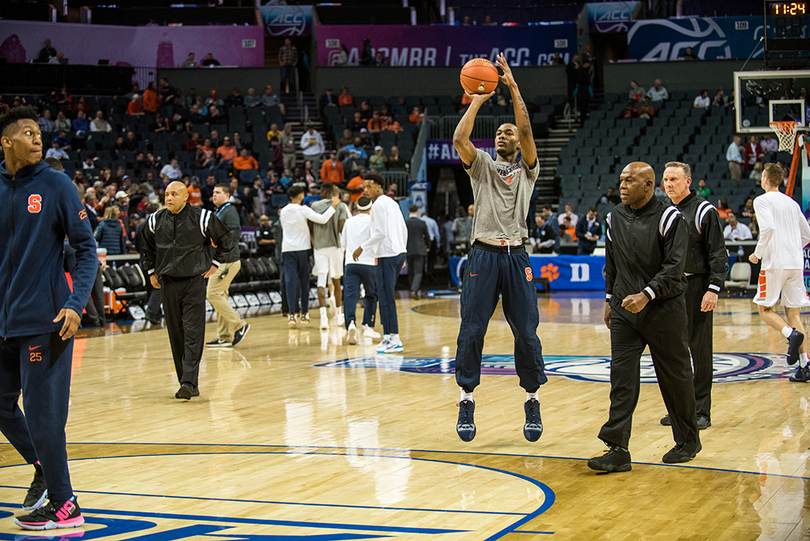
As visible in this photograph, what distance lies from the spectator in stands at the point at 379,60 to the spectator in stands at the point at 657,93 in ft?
27.5

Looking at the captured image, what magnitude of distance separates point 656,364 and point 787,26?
36.7 feet

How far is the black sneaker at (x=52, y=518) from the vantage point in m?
4.26

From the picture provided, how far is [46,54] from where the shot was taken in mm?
26875

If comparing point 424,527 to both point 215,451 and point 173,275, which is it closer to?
point 215,451

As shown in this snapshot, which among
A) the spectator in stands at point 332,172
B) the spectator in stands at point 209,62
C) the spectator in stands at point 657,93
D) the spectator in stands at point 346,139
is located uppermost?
the spectator in stands at point 209,62

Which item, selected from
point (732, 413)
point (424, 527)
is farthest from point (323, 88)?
point (424, 527)

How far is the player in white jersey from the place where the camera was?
26.6ft

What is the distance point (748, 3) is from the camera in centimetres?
2981

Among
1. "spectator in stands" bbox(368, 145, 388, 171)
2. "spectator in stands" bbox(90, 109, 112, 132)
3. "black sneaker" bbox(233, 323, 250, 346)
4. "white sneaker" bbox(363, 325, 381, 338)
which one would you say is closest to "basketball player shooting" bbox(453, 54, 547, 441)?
"white sneaker" bbox(363, 325, 381, 338)

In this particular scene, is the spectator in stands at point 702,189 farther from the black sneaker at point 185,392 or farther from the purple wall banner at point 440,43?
the black sneaker at point 185,392

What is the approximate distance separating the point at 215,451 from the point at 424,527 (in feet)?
7.10

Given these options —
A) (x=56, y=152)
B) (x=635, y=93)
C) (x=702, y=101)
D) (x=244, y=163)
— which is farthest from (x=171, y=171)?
(x=702, y=101)

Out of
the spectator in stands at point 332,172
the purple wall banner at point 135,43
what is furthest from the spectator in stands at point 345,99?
the spectator in stands at point 332,172

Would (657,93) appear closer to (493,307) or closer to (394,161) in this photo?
(394,161)
